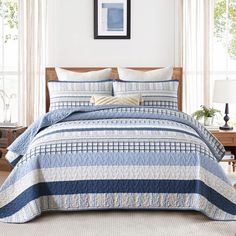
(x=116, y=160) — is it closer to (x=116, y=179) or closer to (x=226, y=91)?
(x=116, y=179)

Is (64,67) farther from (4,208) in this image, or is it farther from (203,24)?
(4,208)

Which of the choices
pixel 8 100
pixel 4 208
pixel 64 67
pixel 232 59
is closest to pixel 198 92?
pixel 232 59

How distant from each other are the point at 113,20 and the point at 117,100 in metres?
1.52

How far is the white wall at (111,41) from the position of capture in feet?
19.3

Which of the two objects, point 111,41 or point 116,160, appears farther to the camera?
point 111,41

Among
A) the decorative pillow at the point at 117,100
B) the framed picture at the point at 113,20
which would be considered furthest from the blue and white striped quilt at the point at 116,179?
the framed picture at the point at 113,20

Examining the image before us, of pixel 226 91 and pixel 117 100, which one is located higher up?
pixel 226 91

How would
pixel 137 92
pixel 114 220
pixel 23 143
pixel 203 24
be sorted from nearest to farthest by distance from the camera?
pixel 114 220 < pixel 23 143 < pixel 137 92 < pixel 203 24

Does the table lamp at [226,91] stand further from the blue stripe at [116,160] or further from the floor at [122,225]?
the floor at [122,225]

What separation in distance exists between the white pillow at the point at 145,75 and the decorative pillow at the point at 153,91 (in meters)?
0.19

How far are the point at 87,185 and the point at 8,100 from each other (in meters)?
3.11

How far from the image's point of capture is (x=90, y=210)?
3.41 m

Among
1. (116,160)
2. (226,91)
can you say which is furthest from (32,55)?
(116,160)

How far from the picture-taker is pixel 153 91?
4.97 metres
